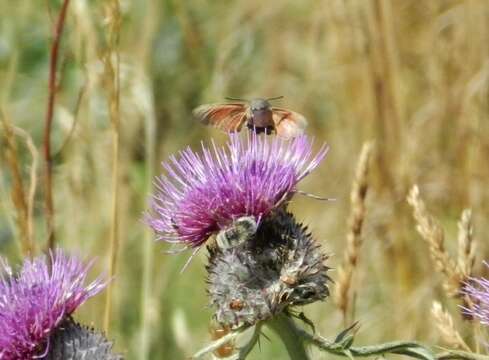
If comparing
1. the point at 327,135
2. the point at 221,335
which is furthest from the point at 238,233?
the point at 327,135

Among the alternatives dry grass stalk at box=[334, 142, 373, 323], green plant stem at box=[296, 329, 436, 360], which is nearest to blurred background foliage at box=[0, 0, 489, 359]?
dry grass stalk at box=[334, 142, 373, 323]

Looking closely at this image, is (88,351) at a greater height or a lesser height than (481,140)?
lesser

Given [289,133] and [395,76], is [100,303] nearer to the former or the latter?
[395,76]

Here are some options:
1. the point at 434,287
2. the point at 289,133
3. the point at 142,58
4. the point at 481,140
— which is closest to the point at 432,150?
the point at 481,140

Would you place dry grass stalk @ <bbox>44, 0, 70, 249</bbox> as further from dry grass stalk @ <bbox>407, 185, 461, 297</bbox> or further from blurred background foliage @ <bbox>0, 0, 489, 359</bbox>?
dry grass stalk @ <bbox>407, 185, 461, 297</bbox>

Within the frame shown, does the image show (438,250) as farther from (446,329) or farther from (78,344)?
(78,344)

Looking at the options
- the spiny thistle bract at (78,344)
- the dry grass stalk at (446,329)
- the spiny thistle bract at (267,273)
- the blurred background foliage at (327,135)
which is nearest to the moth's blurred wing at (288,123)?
the spiny thistle bract at (267,273)
